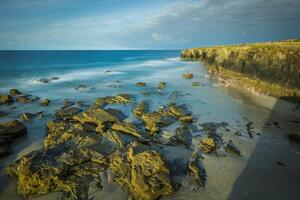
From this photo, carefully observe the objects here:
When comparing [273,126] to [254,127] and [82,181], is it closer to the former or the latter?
[254,127]

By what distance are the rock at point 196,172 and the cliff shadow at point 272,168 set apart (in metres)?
1.42

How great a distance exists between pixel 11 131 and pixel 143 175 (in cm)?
1065

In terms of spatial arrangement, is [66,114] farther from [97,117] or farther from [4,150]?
[4,150]

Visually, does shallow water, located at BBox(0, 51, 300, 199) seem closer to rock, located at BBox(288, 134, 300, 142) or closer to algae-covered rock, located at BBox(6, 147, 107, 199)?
rock, located at BBox(288, 134, 300, 142)

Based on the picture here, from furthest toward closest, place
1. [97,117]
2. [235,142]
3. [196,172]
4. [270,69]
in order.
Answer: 1. [270,69]
2. [97,117]
3. [235,142]
4. [196,172]

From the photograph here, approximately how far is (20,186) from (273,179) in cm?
1210

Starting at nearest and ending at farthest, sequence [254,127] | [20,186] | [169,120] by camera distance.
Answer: [20,186], [254,127], [169,120]

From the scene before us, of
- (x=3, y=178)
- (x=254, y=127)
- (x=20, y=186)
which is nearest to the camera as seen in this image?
(x=20, y=186)

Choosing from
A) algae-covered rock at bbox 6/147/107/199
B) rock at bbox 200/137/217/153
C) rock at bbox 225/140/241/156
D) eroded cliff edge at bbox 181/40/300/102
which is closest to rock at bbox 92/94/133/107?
algae-covered rock at bbox 6/147/107/199

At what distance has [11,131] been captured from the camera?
14.5 meters

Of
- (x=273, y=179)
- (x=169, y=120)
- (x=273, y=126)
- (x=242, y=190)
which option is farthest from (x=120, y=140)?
(x=273, y=126)

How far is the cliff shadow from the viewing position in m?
9.52

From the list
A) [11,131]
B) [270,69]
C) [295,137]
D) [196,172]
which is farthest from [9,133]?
[270,69]

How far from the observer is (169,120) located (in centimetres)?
1783
